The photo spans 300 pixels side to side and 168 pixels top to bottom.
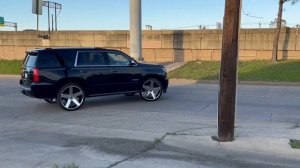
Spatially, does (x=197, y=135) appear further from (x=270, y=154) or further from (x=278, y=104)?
(x=278, y=104)

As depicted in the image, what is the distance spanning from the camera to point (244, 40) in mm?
23328

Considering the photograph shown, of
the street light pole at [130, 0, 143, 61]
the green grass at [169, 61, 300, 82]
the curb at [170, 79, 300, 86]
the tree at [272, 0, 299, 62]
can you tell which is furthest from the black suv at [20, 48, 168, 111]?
the tree at [272, 0, 299, 62]

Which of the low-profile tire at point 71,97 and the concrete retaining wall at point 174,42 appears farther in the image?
the concrete retaining wall at point 174,42

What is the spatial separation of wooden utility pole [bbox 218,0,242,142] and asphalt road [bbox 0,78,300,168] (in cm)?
38

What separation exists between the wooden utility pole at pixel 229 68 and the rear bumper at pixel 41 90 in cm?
511

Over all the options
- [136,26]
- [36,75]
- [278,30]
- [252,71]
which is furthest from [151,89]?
[278,30]

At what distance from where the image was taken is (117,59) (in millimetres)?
11977

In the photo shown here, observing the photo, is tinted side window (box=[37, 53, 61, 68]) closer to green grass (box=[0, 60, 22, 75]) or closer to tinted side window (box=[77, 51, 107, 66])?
tinted side window (box=[77, 51, 107, 66])

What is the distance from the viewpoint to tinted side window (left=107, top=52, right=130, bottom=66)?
38.9 feet

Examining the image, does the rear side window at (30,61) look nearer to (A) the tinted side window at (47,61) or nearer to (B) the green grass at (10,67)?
(A) the tinted side window at (47,61)

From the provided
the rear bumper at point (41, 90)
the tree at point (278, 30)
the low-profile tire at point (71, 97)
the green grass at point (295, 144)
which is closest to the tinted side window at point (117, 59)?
the low-profile tire at point (71, 97)

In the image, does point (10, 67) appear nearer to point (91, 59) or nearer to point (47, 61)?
point (91, 59)

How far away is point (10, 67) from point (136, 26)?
9.61 meters

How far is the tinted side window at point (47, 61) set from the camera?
35.1ft
